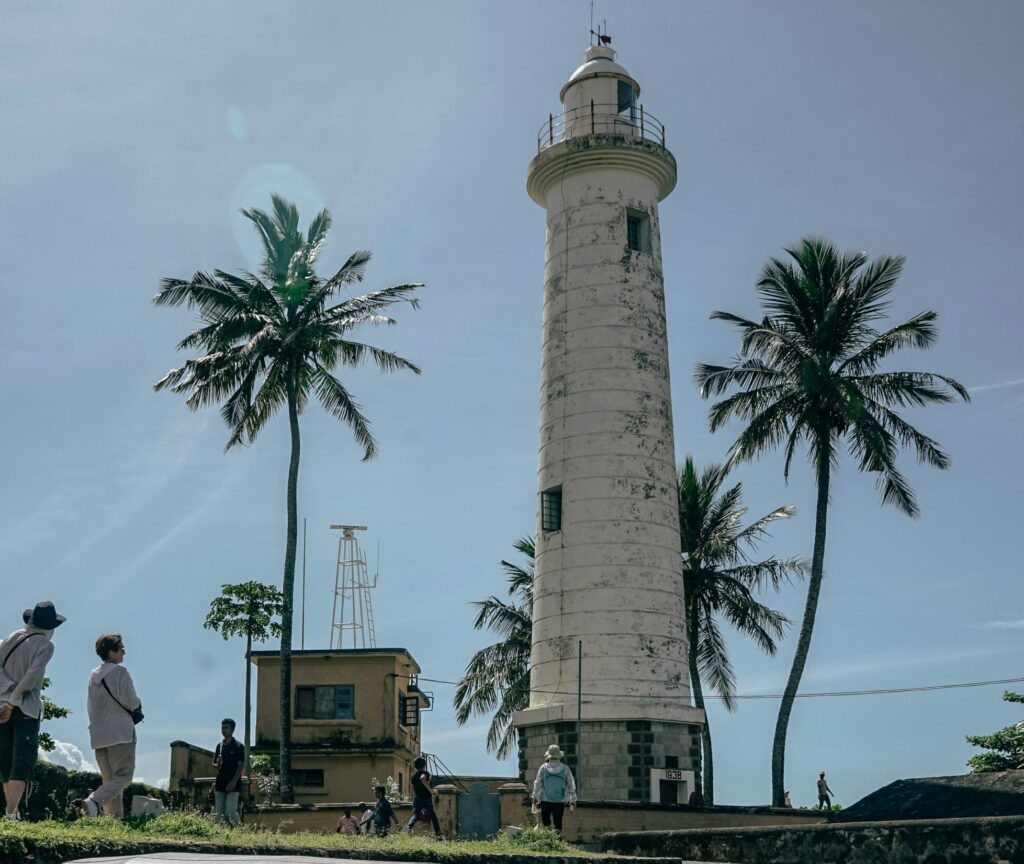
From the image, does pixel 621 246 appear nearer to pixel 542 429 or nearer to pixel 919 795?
pixel 542 429

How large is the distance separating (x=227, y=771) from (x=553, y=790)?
489cm

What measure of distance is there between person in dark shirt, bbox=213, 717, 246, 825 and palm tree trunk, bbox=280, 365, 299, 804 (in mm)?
18564

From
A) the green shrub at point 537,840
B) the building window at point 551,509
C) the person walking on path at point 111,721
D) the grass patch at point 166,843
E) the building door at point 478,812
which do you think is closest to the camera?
the grass patch at point 166,843

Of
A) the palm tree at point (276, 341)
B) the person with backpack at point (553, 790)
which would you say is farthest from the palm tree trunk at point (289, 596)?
the person with backpack at point (553, 790)

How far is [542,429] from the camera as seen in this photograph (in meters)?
34.1

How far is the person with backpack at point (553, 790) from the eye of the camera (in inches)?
754

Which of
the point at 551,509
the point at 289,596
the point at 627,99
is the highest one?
the point at 627,99

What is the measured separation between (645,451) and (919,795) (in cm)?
2283

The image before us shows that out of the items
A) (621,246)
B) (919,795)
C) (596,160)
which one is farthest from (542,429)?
(919,795)

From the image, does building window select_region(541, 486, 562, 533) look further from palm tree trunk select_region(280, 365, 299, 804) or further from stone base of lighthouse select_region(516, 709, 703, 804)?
palm tree trunk select_region(280, 365, 299, 804)

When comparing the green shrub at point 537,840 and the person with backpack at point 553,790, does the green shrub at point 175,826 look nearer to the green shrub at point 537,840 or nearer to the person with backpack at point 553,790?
the green shrub at point 537,840

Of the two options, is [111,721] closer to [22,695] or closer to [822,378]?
[22,695]

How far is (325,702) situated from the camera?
143 ft

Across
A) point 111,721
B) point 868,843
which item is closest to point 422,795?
point 111,721
